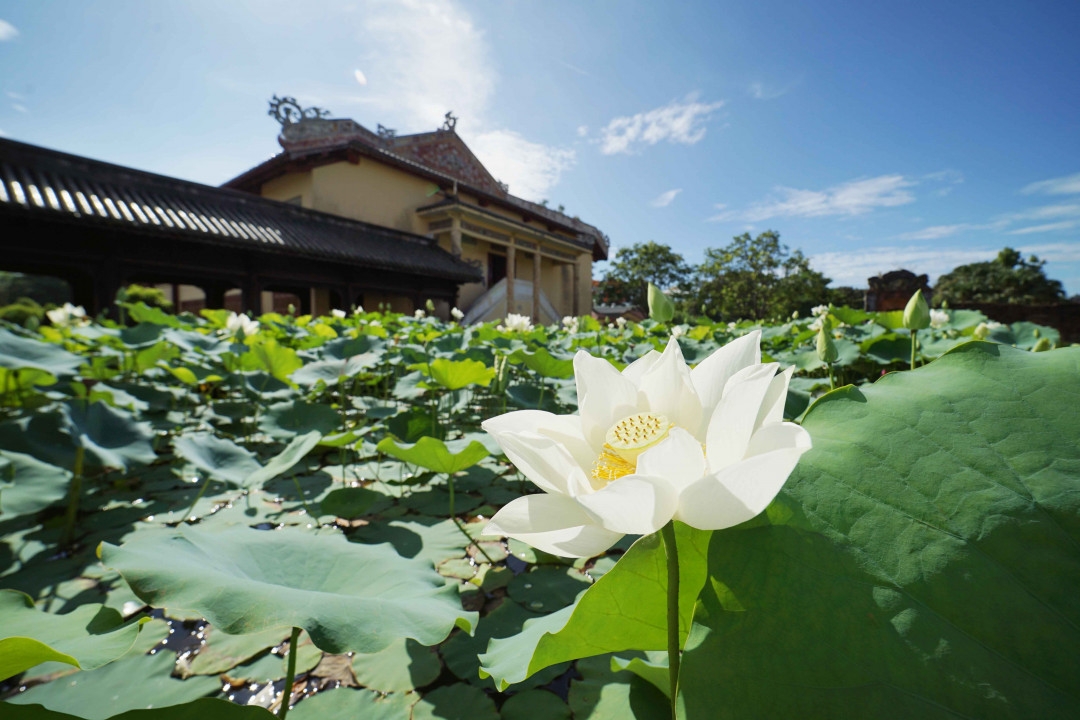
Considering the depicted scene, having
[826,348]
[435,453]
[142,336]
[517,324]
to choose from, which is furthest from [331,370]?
[826,348]

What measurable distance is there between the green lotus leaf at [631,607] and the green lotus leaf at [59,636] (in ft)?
1.35

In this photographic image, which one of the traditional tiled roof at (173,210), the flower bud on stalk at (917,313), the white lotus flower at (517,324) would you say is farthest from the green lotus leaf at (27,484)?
the traditional tiled roof at (173,210)

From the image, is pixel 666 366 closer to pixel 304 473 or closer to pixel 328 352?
pixel 304 473

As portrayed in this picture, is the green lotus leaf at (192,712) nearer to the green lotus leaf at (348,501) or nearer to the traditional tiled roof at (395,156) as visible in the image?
the green lotus leaf at (348,501)

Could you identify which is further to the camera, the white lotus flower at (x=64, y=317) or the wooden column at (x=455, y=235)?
the wooden column at (x=455, y=235)

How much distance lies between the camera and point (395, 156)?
38.1 feet

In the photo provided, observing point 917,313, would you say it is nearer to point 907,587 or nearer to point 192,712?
point 907,587

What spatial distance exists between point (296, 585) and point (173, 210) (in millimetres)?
8167

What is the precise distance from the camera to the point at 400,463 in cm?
218

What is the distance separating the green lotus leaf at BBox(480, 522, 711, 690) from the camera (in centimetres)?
44

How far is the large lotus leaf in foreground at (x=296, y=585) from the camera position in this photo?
0.54 meters

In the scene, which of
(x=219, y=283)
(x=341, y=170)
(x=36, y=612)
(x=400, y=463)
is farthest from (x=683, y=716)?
(x=341, y=170)

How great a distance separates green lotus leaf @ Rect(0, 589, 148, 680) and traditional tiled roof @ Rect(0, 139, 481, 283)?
689 cm

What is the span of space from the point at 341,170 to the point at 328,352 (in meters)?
10.4
